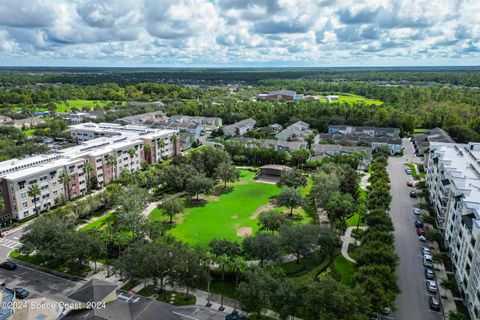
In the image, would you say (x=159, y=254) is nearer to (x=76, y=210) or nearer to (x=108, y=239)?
(x=108, y=239)

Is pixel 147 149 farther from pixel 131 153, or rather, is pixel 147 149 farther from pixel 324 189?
pixel 324 189

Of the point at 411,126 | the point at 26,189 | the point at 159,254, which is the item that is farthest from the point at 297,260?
the point at 411,126

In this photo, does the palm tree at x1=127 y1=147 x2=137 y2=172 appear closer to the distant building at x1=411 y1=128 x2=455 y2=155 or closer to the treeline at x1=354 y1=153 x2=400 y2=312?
the treeline at x1=354 y1=153 x2=400 y2=312

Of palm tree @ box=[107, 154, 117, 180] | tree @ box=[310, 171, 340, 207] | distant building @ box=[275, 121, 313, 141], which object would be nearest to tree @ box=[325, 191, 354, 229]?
tree @ box=[310, 171, 340, 207]

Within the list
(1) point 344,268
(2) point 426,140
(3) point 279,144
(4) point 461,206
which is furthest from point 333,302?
(2) point 426,140

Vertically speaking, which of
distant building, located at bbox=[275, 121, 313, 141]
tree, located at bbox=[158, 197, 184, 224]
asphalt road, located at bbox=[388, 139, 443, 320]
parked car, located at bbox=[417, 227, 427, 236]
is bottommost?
asphalt road, located at bbox=[388, 139, 443, 320]
